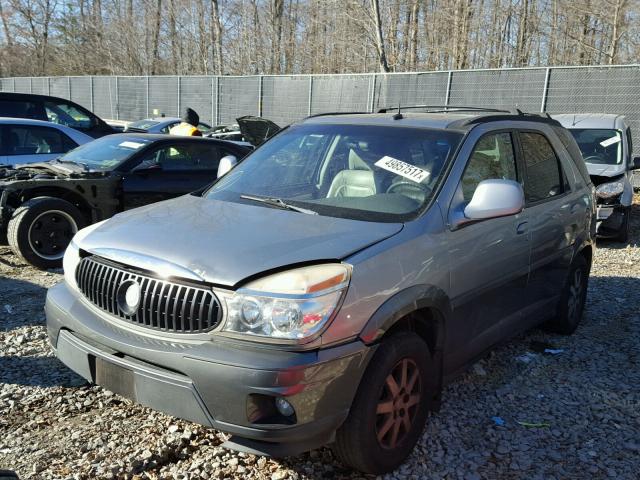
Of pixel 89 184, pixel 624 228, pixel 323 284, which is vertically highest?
pixel 323 284

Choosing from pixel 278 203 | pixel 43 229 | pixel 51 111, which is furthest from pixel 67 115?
pixel 278 203

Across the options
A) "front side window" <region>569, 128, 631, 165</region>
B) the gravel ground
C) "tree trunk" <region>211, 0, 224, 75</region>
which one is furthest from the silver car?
"tree trunk" <region>211, 0, 224, 75</region>

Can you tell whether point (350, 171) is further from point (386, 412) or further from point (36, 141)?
point (36, 141)

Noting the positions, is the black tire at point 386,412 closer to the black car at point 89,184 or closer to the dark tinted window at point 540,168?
the dark tinted window at point 540,168

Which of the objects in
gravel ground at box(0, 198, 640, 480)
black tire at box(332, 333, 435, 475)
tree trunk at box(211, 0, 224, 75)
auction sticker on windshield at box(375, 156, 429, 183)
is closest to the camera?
black tire at box(332, 333, 435, 475)

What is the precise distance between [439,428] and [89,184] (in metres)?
4.98

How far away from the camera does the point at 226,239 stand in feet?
9.41

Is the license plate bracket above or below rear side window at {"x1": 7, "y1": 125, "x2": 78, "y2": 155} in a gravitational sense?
below

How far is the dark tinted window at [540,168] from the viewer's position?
425 centimetres

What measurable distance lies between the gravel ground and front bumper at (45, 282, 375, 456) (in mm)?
518

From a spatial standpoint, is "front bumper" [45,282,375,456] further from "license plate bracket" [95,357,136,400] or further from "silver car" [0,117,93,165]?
"silver car" [0,117,93,165]

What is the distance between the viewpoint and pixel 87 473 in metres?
2.88

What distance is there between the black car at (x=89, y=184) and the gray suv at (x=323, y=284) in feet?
7.66

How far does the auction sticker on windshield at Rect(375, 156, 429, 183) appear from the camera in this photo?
3.52 metres
